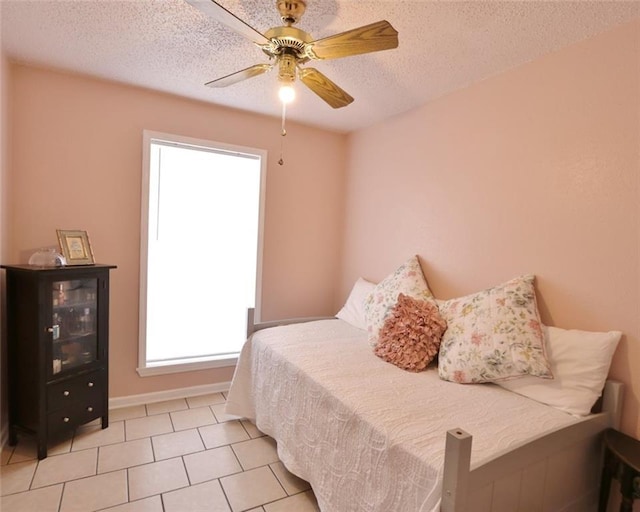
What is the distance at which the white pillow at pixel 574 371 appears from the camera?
1.59 metres

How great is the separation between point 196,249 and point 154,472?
63.7 inches

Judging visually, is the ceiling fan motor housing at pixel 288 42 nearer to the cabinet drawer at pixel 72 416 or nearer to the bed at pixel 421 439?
the bed at pixel 421 439

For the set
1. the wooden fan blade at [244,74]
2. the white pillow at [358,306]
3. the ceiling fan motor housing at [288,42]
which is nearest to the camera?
the ceiling fan motor housing at [288,42]

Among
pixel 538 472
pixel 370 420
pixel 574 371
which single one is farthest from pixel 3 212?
pixel 574 371

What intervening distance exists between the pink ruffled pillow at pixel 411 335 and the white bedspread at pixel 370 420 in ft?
0.24

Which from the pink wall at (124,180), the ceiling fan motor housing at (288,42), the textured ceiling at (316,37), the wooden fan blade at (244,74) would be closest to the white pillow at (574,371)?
the textured ceiling at (316,37)

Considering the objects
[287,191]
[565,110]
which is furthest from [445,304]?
[287,191]

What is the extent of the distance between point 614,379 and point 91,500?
2.63 m

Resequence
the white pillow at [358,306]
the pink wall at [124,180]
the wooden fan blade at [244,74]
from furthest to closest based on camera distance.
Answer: the white pillow at [358,306]
the pink wall at [124,180]
the wooden fan blade at [244,74]

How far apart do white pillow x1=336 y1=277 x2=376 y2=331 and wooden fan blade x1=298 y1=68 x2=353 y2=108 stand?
1558 millimetres

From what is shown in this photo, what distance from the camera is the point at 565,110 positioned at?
1.84 meters

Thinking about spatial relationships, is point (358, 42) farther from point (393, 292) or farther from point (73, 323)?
point (73, 323)

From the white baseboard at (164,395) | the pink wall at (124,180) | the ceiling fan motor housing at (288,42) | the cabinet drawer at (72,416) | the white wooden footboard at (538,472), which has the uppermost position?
the ceiling fan motor housing at (288,42)

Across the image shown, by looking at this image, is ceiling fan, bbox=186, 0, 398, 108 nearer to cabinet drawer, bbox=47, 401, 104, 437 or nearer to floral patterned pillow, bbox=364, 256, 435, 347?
floral patterned pillow, bbox=364, 256, 435, 347
